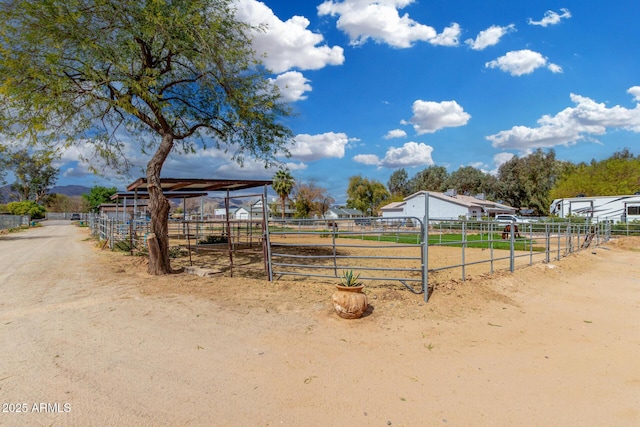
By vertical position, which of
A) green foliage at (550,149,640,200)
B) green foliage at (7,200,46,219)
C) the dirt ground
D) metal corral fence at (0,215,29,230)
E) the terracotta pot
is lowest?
the dirt ground

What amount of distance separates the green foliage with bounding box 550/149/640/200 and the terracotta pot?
132ft

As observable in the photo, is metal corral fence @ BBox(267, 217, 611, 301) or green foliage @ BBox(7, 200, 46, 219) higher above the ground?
green foliage @ BBox(7, 200, 46, 219)

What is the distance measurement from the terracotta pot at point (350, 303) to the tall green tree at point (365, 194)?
5468 cm

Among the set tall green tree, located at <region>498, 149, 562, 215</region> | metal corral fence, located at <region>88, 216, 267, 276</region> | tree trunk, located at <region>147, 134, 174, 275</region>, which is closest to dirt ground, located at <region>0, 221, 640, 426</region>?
tree trunk, located at <region>147, 134, 174, 275</region>

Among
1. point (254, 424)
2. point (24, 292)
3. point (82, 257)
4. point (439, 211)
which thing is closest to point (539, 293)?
point (254, 424)

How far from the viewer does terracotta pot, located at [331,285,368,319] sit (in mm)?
Answer: 4949

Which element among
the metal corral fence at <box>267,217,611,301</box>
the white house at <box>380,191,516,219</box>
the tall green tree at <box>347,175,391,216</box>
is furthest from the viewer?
the tall green tree at <box>347,175,391,216</box>

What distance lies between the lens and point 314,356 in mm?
3834

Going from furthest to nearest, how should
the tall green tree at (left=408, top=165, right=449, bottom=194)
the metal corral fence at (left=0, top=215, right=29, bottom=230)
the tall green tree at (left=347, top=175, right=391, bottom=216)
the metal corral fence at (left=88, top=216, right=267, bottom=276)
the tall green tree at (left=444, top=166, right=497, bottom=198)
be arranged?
the tall green tree at (left=408, top=165, right=449, bottom=194) < the tall green tree at (left=347, top=175, right=391, bottom=216) < the tall green tree at (left=444, top=166, right=497, bottom=198) < the metal corral fence at (left=0, top=215, right=29, bottom=230) < the metal corral fence at (left=88, top=216, right=267, bottom=276)

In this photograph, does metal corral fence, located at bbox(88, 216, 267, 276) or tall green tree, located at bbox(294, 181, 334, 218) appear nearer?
metal corral fence, located at bbox(88, 216, 267, 276)

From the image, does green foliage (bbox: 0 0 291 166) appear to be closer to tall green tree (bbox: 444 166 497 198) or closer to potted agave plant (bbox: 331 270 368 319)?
potted agave plant (bbox: 331 270 368 319)

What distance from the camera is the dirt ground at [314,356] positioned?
2762mm

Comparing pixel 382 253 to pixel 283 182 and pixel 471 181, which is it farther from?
pixel 471 181

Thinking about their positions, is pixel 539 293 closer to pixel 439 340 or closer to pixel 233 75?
pixel 439 340
